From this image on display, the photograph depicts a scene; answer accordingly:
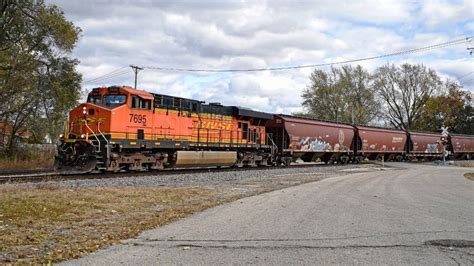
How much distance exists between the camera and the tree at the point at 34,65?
2550 cm

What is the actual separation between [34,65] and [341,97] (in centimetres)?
5348

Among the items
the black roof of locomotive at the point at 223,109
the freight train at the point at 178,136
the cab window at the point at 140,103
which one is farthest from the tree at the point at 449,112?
the cab window at the point at 140,103

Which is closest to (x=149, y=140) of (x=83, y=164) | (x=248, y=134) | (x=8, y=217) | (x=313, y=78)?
(x=83, y=164)

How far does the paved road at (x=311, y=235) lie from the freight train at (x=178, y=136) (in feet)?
29.5

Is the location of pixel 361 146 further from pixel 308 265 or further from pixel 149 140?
pixel 308 265

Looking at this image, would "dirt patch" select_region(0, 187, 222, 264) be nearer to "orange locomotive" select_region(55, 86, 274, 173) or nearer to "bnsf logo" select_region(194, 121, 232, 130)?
"orange locomotive" select_region(55, 86, 274, 173)

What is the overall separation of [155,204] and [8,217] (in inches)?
138

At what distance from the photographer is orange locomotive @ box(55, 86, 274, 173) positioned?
730 inches

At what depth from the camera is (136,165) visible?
2011cm

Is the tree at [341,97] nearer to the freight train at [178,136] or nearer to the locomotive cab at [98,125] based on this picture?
the freight train at [178,136]

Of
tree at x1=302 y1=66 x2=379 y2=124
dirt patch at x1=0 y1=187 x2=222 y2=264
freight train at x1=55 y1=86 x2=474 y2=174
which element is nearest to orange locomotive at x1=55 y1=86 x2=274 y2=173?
freight train at x1=55 y1=86 x2=474 y2=174

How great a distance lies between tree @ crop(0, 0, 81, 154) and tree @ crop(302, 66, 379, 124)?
1969 inches

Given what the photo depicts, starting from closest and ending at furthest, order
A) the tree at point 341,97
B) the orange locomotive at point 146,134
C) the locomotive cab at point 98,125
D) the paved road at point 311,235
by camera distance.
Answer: the paved road at point 311,235, the locomotive cab at point 98,125, the orange locomotive at point 146,134, the tree at point 341,97

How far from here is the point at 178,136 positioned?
22172mm
